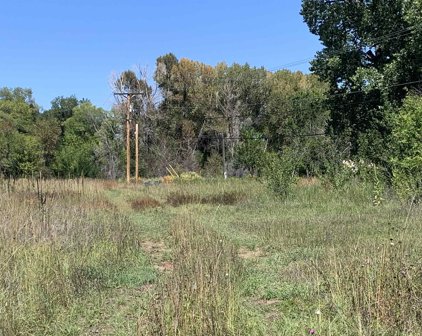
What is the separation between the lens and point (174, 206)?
17516 millimetres

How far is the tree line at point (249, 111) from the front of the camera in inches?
920

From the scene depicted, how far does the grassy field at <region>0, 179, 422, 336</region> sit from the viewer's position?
348cm

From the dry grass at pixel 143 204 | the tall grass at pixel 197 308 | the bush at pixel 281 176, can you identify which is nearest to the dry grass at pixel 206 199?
the dry grass at pixel 143 204

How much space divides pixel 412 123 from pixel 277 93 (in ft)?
126

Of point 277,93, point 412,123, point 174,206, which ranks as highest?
point 277,93

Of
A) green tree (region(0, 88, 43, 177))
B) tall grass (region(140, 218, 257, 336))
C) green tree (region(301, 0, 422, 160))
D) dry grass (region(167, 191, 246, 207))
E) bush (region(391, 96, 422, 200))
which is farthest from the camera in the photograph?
green tree (region(0, 88, 43, 177))

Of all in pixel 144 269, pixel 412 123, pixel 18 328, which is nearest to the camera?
pixel 18 328

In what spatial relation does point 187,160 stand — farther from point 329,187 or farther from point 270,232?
point 270,232

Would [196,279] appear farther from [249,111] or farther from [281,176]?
[249,111]

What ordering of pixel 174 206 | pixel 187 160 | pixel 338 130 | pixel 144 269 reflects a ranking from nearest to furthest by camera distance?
1. pixel 144 269
2. pixel 174 206
3. pixel 338 130
4. pixel 187 160

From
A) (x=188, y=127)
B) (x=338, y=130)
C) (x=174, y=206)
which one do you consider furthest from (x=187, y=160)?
(x=174, y=206)

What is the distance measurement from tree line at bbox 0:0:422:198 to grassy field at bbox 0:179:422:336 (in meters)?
11.7

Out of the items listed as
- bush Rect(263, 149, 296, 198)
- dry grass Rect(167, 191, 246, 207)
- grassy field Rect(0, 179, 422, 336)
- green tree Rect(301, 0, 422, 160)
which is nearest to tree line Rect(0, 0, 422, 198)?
green tree Rect(301, 0, 422, 160)

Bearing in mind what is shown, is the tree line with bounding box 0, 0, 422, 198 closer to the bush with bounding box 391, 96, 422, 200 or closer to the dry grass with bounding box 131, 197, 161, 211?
the bush with bounding box 391, 96, 422, 200
